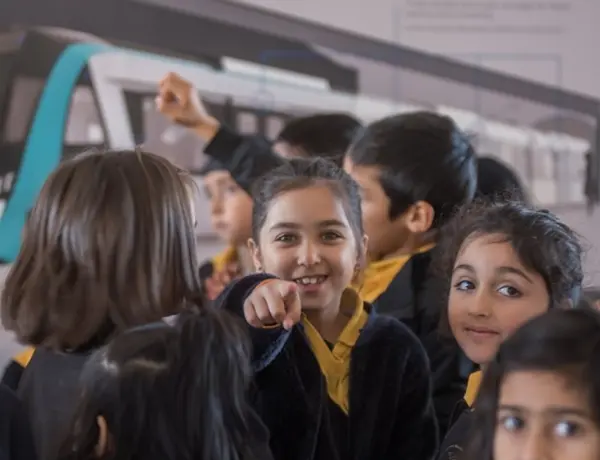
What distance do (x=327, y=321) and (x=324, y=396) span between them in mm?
→ 117

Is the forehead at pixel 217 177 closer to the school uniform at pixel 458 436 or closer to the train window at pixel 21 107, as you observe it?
the train window at pixel 21 107

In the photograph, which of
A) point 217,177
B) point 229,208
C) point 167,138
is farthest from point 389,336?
point 167,138

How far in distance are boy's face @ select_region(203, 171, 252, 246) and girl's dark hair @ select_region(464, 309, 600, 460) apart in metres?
0.98

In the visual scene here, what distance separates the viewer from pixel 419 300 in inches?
59.2

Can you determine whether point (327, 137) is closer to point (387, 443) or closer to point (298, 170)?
point (298, 170)

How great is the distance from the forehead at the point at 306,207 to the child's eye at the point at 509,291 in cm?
23

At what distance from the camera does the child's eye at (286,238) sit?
4.20 feet

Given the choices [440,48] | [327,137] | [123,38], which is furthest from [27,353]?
[440,48]

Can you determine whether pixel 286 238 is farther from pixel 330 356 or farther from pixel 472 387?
pixel 472 387

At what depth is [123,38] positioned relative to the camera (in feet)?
8.24

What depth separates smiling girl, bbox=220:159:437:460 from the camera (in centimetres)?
118

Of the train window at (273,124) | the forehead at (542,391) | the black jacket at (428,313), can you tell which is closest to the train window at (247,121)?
the train window at (273,124)

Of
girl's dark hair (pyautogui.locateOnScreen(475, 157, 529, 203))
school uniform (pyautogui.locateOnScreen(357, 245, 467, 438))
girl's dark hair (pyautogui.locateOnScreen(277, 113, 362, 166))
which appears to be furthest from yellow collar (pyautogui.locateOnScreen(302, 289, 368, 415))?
girl's dark hair (pyautogui.locateOnScreen(277, 113, 362, 166))

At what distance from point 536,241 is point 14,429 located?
66cm
